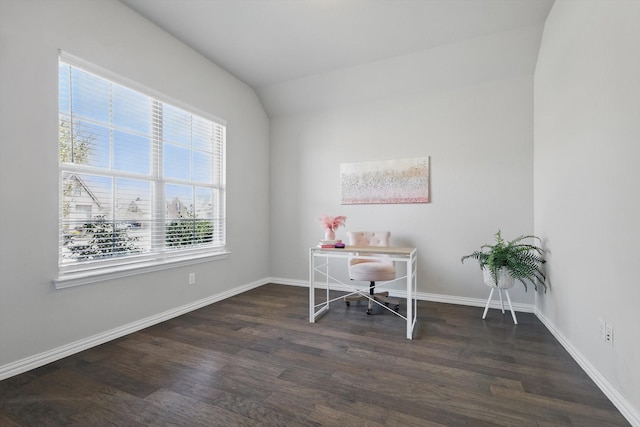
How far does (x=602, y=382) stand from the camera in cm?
175

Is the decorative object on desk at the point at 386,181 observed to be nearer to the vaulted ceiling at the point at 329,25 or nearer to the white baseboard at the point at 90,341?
the vaulted ceiling at the point at 329,25

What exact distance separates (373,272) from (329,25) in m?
2.49

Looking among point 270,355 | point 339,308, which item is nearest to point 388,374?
point 270,355

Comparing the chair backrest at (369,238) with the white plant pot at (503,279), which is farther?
the chair backrest at (369,238)

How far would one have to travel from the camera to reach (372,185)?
3865 mm

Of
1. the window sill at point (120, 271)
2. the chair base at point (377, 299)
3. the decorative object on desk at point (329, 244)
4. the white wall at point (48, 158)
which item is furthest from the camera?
the chair base at point (377, 299)

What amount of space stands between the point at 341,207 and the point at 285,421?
284 centimetres

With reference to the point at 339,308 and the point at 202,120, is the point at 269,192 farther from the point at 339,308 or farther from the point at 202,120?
the point at 339,308

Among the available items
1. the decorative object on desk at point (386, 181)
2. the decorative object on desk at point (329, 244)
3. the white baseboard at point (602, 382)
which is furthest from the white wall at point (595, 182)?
the decorative object on desk at point (329, 244)

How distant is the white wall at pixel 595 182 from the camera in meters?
1.50

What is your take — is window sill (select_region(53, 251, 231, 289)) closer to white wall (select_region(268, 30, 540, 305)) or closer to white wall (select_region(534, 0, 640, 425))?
white wall (select_region(268, 30, 540, 305))

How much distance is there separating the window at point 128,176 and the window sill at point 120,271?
0.04 meters

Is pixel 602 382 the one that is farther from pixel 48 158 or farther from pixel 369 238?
pixel 48 158

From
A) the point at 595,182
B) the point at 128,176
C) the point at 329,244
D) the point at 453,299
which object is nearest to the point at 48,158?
the point at 128,176
